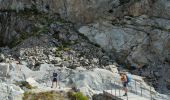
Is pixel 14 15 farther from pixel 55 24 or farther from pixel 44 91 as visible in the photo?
pixel 44 91

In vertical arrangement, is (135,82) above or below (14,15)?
below

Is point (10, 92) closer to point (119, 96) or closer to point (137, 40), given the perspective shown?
point (119, 96)

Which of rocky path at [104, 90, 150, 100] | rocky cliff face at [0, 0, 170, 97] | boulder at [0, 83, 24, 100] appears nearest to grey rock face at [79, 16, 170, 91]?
rocky cliff face at [0, 0, 170, 97]

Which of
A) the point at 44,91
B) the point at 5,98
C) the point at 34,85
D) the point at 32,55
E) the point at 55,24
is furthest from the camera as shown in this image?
the point at 55,24

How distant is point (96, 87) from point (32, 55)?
1286 cm

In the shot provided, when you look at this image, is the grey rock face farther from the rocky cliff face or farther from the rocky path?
the rocky path

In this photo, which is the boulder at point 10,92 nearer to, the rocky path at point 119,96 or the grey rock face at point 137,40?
the rocky path at point 119,96

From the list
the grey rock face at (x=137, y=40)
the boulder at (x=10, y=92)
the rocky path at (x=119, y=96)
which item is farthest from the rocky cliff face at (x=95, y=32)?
the boulder at (x=10, y=92)

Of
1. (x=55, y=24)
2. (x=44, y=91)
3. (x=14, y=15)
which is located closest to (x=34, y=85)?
(x=44, y=91)

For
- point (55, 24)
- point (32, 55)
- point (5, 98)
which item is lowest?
point (5, 98)

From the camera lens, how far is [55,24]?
57156 mm

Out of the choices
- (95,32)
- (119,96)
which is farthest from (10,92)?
(95,32)

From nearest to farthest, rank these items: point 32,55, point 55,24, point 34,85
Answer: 1. point 34,85
2. point 32,55
3. point 55,24

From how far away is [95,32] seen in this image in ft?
181
